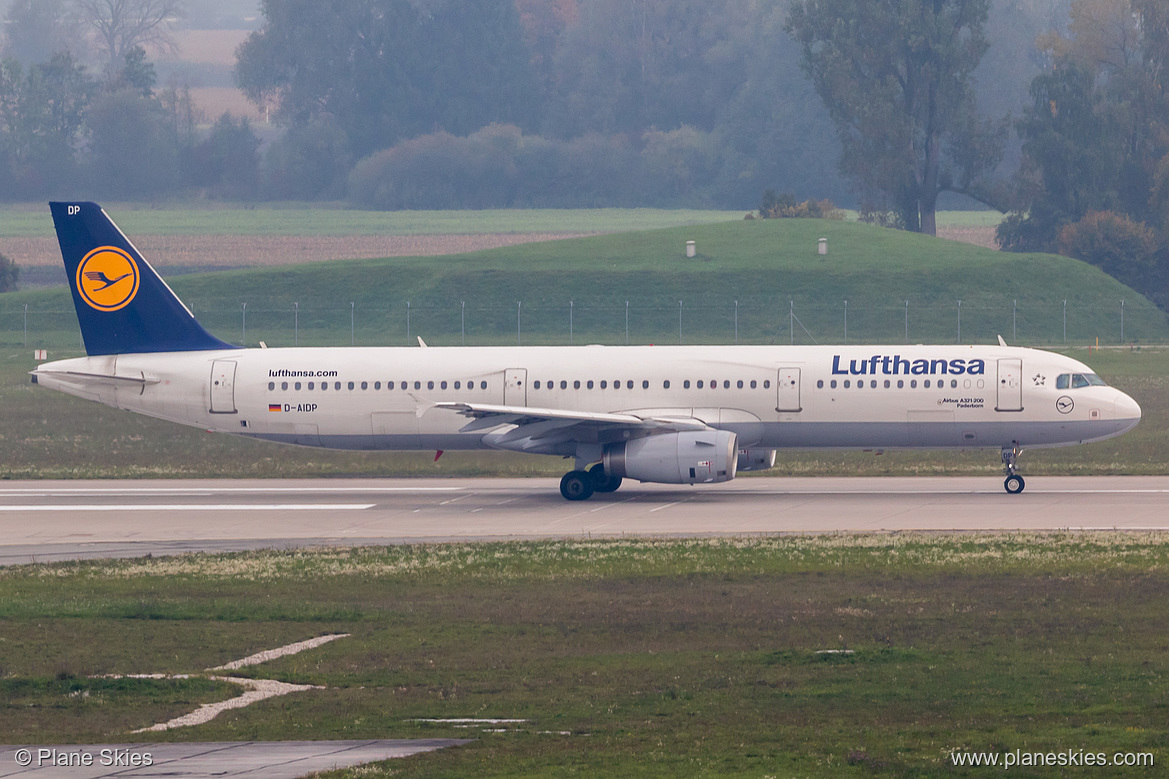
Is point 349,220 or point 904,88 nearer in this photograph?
point 904,88

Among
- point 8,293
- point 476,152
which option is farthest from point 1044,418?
point 476,152

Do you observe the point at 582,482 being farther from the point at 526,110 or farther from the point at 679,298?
the point at 526,110

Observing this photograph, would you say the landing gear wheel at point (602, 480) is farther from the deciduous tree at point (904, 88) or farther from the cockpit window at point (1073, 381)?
the deciduous tree at point (904, 88)

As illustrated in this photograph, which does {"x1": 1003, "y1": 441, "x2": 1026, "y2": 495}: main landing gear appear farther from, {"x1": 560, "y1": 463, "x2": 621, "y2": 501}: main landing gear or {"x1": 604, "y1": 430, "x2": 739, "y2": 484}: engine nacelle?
{"x1": 560, "y1": 463, "x2": 621, "y2": 501}: main landing gear

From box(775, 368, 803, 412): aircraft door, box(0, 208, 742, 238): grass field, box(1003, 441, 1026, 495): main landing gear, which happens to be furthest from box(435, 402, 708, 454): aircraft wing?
box(0, 208, 742, 238): grass field

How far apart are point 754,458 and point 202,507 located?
14.2 m

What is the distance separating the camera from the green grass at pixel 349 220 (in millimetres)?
147625

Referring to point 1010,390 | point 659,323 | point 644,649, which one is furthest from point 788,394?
point 659,323

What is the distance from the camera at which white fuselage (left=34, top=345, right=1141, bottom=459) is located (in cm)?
3703

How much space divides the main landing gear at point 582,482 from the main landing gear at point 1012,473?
9.94 meters

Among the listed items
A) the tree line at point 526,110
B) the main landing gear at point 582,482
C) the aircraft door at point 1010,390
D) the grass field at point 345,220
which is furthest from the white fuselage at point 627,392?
the grass field at point 345,220

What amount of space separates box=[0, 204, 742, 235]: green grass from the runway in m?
106

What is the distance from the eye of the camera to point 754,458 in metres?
38.4

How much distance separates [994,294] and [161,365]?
6478cm
